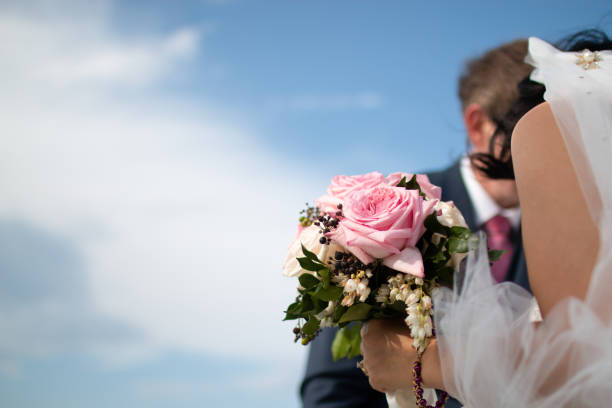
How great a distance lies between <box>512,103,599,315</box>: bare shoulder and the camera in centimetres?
145

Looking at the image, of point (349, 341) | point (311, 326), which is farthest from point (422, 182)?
point (349, 341)

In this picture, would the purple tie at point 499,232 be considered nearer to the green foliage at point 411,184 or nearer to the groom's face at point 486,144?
the groom's face at point 486,144

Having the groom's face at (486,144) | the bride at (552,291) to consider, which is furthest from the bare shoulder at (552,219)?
the groom's face at (486,144)

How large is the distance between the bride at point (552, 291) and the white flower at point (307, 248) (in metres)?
0.45

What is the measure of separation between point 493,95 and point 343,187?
9.05 ft

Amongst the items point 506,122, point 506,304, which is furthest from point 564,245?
point 506,122

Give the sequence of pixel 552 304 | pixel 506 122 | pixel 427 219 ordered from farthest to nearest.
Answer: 1. pixel 506 122
2. pixel 427 219
3. pixel 552 304

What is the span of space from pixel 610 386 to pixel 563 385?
12cm

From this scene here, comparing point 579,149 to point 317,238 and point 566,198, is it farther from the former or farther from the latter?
point 317,238

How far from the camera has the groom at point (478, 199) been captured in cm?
334

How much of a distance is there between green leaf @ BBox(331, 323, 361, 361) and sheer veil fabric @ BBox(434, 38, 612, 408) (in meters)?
0.73

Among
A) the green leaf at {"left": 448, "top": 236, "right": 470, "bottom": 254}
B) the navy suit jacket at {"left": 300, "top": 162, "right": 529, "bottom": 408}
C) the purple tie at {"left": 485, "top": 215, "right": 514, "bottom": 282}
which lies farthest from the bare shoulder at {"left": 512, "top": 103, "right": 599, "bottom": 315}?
the purple tie at {"left": 485, "top": 215, "right": 514, "bottom": 282}

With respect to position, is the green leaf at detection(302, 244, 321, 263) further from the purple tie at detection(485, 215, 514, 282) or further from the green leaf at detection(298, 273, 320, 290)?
the purple tie at detection(485, 215, 514, 282)

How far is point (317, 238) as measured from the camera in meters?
1.93
